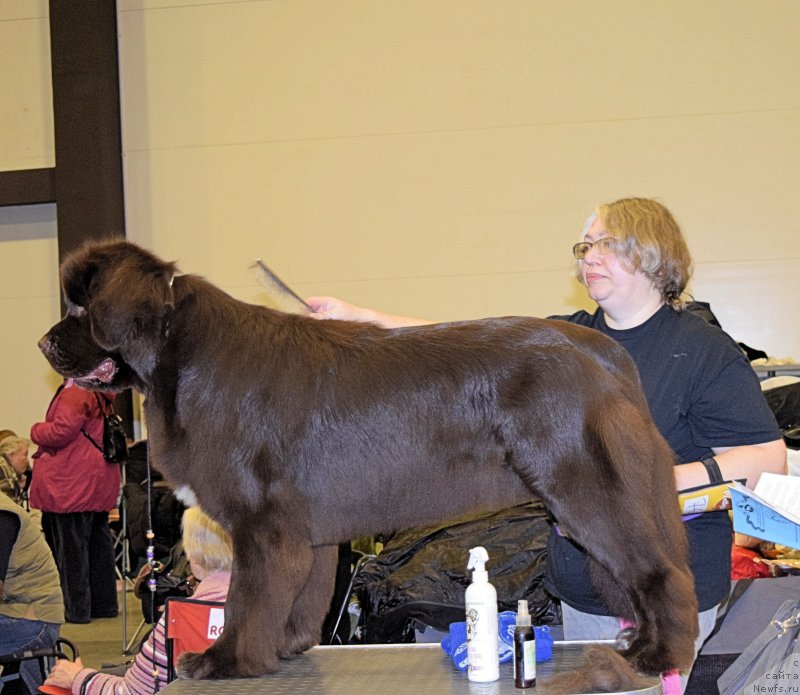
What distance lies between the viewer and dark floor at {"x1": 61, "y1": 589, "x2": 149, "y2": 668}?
20.4 feet

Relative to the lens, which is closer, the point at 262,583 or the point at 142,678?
the point at 262,583

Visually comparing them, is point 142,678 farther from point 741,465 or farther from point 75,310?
point 741,465

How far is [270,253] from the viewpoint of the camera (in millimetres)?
9219

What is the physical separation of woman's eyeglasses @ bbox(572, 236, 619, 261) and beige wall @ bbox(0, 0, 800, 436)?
6.13 m

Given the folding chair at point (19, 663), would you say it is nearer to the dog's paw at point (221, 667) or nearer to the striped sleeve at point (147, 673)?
the striped sleeve at point (147, 673)

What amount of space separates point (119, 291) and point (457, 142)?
283 inches

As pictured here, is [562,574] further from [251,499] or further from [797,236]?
[797,236]

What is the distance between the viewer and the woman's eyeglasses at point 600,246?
2.55 meters

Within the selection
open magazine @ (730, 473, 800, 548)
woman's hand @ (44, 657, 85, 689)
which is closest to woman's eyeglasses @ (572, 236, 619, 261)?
open magazine @ (730, 473, 800, 548)

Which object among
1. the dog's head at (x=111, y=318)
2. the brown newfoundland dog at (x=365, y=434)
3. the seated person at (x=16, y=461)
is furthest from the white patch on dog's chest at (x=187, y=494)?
the seated person at (x=16, y=461)

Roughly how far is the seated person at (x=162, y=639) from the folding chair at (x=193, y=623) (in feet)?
0.48

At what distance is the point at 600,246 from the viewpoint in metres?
2.59

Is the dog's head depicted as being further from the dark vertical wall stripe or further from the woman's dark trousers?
the dark vertical wall stripe

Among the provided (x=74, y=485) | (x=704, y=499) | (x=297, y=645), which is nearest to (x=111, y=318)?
(x=297, y=645)
